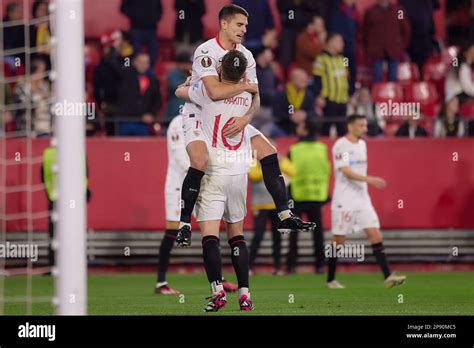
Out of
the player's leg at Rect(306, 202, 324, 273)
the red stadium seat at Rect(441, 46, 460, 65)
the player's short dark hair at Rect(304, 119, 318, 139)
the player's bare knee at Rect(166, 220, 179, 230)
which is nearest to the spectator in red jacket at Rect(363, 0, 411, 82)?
the red stadium seat at Rect(441, 46, 460, 65)

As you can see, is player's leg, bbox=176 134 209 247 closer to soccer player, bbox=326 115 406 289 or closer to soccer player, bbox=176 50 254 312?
soccer player, bbox=176 50 254 312

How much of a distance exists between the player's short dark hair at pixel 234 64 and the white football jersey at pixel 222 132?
319mm

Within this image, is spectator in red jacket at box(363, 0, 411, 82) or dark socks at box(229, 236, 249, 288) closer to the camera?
dark socks at box(229, 236, 249, 288)

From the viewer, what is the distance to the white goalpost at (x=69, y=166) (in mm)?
9914

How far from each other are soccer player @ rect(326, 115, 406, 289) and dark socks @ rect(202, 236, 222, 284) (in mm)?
5462

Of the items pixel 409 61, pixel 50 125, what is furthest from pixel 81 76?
pixel 409 61

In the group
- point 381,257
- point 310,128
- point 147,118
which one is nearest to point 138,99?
point 147,118

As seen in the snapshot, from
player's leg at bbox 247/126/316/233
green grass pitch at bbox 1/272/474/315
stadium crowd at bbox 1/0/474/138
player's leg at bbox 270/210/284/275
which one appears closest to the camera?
player's leg at bbox 247/126/316/233

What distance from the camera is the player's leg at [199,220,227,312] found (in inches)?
514

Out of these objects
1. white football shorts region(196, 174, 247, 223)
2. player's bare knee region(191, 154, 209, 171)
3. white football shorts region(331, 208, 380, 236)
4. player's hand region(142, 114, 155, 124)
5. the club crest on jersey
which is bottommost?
white football shorts region(331, 208, 380, 236)

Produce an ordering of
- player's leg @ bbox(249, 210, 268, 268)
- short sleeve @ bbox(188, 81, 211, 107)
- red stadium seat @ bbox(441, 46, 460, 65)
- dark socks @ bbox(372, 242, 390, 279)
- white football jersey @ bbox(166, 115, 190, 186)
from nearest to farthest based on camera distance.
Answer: short sleeve @ bbox(188, 81, 211, 107), white football jersey @ bbox(166, 115, 190, 186), dark socks @ bbox(372, 242, 390, 279), player's leg @ bbox(249, 210, 268, 268), red stadium seat @ bbox(441, 46, 460, 65)

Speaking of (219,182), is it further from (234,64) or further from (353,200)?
(353,200)

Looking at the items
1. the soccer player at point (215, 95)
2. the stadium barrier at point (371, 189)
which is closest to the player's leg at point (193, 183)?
the soccer player at point (215, 95)

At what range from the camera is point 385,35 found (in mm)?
23875
